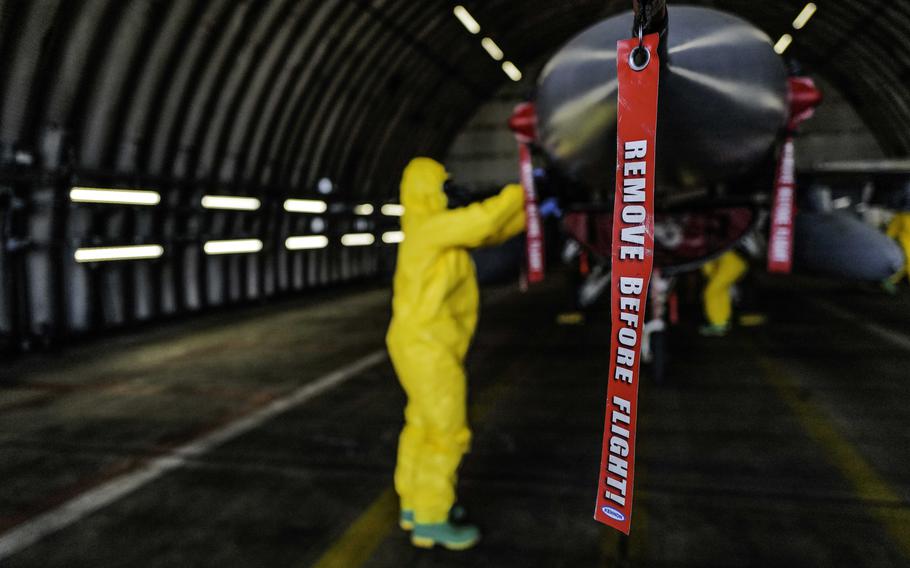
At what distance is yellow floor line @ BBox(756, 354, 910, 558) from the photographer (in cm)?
320

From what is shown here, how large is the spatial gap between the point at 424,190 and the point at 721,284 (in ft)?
22.5

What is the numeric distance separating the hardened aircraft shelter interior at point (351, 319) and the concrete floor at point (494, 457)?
3 centimetres

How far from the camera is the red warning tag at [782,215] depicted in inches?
154

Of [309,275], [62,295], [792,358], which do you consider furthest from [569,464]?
[309,275]

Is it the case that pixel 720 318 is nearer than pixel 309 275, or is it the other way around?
pixel 720 318

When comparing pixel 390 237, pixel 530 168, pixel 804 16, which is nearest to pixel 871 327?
pixel 530 168

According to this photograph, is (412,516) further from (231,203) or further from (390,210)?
(390,210)

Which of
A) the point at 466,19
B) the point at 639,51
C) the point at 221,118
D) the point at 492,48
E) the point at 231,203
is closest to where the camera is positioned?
the point at 639,51

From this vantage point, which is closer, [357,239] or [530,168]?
[530,168]

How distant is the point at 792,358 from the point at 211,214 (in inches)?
379

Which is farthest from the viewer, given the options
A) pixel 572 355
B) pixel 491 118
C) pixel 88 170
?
pixel 491 118

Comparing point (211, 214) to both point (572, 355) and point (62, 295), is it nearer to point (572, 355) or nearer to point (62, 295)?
point (62, 295)

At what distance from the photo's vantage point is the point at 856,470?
3928 mm

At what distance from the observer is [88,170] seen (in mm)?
8336
